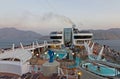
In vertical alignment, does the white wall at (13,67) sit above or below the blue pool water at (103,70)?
below

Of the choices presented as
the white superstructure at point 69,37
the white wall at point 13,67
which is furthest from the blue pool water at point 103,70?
the white superstructure at point 69,37

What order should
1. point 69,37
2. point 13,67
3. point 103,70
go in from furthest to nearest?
point 69,37 → point 13,67 → point 103,70

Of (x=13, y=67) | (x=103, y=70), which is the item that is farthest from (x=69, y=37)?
(x=103, y=70)

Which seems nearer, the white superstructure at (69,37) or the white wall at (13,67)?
the white wall at (13,67)

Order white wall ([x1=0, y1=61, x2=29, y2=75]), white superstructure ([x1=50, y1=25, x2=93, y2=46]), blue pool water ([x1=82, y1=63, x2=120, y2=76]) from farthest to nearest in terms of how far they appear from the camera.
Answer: white superstructure ([x1=50, y1=25, x2=93, y2=46]) → white wall ([x1=0, y1=61, x2=29, y2=75]) → blue pool water ([x1=82, y1=63, x2=120, y2=76])

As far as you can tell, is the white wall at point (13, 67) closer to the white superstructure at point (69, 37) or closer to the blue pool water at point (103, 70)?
the blue pool water at point (103, 70)

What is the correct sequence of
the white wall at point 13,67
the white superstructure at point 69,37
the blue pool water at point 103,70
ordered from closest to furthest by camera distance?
the blue pool water at point 103,70 → the white wall at point 13,67 → the white superstructure at point 69,37

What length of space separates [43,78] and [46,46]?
24946 mm

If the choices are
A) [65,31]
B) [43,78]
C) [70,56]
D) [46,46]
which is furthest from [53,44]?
[43,78]

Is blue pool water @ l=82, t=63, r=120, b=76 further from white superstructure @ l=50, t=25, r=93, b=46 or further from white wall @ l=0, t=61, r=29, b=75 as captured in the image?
white superstructure @ l=50, t=25, r=93, b=46

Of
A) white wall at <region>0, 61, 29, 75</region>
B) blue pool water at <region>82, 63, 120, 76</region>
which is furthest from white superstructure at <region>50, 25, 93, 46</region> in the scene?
blue pool water at <region>82, 63, 120, 76</region>

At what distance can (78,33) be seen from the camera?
42.1 meters

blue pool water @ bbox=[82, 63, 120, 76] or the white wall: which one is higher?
blue pool water @ bbox=[82, 63, 120, 76]

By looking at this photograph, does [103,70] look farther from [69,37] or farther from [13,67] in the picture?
[69,37]
